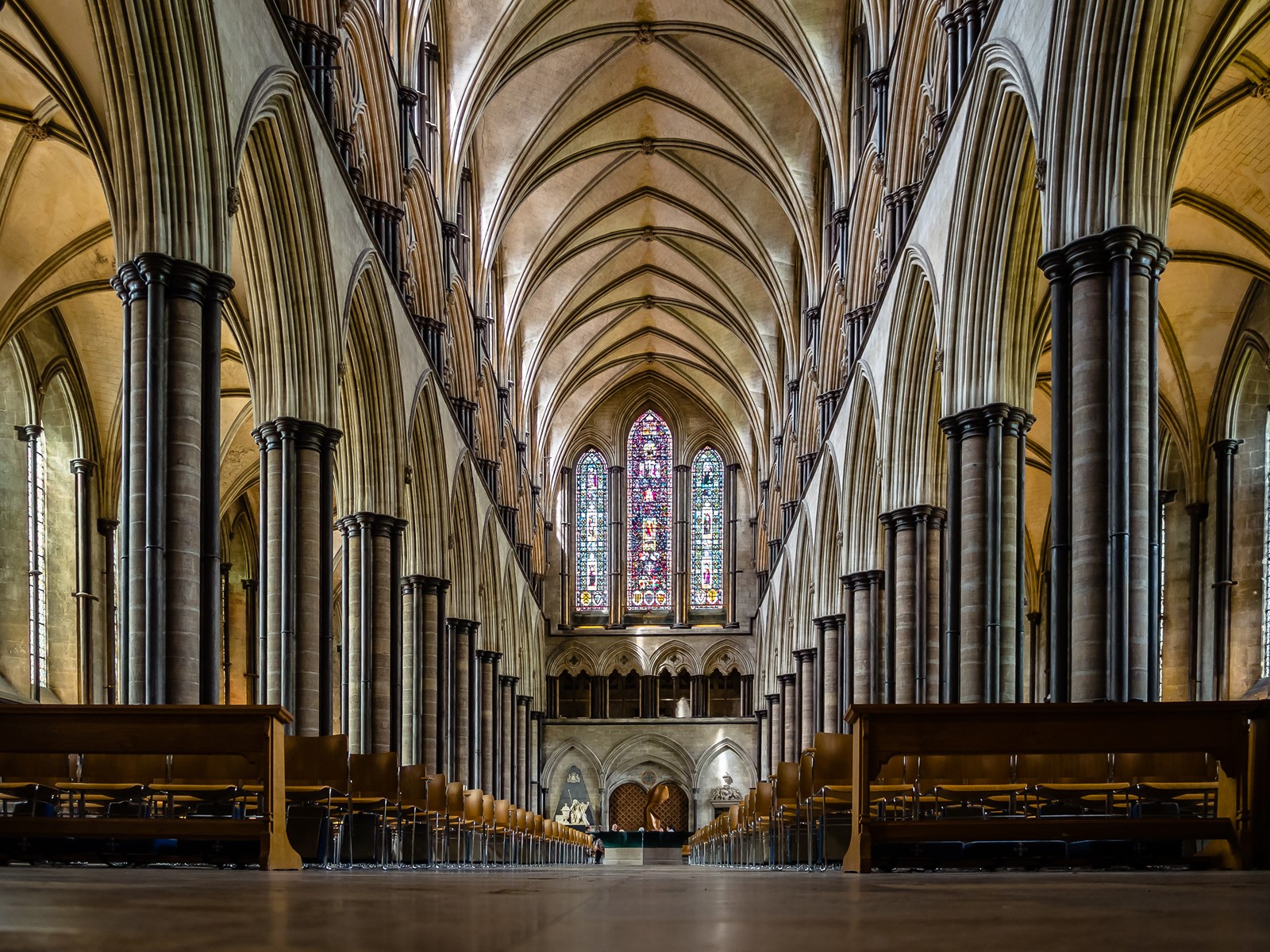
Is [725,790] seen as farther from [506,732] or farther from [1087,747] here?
[1087,747]

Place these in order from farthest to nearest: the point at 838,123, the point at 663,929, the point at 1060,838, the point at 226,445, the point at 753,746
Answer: the point at 753,746
the point at 226,445
the point at 838,123
the point at 1060,838
the point at 663,929

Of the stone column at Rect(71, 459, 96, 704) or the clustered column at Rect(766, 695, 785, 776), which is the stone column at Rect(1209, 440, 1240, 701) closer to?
the clustered column at Rect(766, 695, 785, 776)

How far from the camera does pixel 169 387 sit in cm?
1026

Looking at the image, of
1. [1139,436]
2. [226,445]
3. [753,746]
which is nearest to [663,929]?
[1139,436]

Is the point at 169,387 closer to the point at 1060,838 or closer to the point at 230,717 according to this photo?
the point at 230,717

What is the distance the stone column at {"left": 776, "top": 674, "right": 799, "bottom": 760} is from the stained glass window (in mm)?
8096

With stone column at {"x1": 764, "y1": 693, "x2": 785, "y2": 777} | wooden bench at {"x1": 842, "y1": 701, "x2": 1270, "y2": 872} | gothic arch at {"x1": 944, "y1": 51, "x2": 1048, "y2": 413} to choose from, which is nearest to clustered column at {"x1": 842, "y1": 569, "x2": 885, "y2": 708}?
gothic arch at {"x1": 944, "y1": 51, "x2": 1048, "y2": 413}

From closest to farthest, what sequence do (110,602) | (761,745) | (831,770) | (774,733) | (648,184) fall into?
1. (831,770)
2. (110,602)
3. (648,184)
4. (774,733)
5. (761,745)

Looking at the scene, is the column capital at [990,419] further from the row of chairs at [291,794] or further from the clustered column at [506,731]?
the clustered column at [506,731]

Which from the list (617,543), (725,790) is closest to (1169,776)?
(725,790)

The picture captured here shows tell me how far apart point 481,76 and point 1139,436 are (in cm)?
1618

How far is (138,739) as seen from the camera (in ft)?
24.7

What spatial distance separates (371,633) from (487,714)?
41.0 ft

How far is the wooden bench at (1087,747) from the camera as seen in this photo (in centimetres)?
689
